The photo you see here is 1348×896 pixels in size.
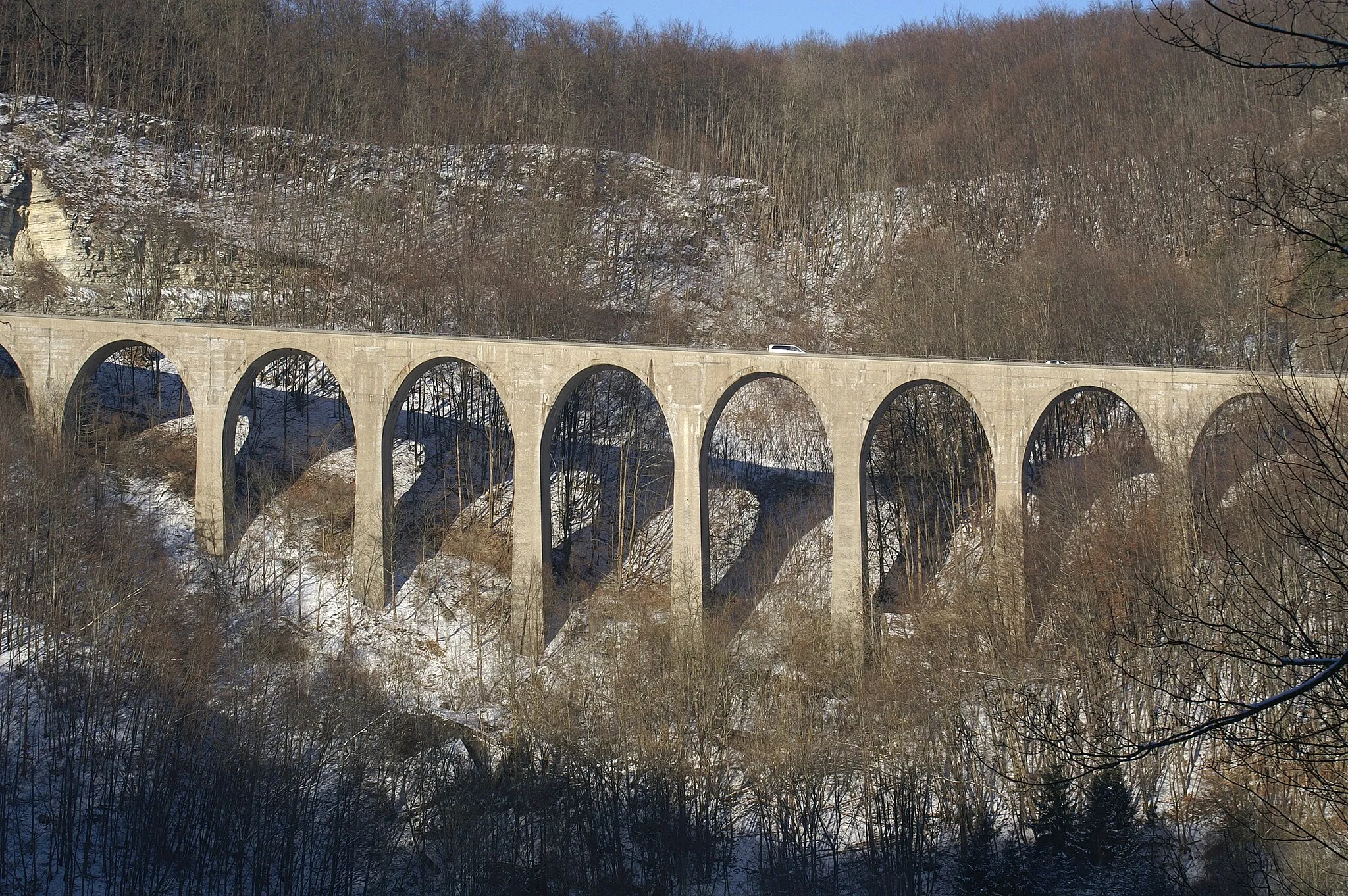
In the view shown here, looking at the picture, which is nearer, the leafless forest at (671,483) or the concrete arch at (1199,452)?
the leafless forest at (671,483)

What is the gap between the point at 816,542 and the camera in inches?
1367

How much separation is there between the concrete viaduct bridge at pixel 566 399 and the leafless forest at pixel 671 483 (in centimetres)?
99

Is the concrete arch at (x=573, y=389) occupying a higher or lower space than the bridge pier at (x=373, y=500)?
higher

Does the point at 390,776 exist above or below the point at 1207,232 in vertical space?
below

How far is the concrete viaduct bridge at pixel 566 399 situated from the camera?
26.2m

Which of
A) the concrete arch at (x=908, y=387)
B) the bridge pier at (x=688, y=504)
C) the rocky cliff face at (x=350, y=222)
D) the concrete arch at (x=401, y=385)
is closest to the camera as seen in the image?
the concrete arch at (x=908, y=387)

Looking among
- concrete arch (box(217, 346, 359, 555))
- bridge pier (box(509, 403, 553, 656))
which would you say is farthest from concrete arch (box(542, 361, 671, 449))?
concrete arch (box(217, 346, 359, 555))

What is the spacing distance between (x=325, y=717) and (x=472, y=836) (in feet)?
14.7

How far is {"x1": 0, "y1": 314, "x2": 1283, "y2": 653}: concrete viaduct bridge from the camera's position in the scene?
26.2 metres

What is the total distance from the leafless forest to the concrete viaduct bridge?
0.99 m

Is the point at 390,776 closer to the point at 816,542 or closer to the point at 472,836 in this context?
the point at 472,836

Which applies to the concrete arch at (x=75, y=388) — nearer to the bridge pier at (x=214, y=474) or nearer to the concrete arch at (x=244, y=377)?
the bridge pier at (x=214, y=474)

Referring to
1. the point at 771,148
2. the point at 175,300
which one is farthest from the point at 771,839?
the point at 771,148

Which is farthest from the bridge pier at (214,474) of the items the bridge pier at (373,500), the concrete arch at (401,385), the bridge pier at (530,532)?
the bridge pier at (530,532)
